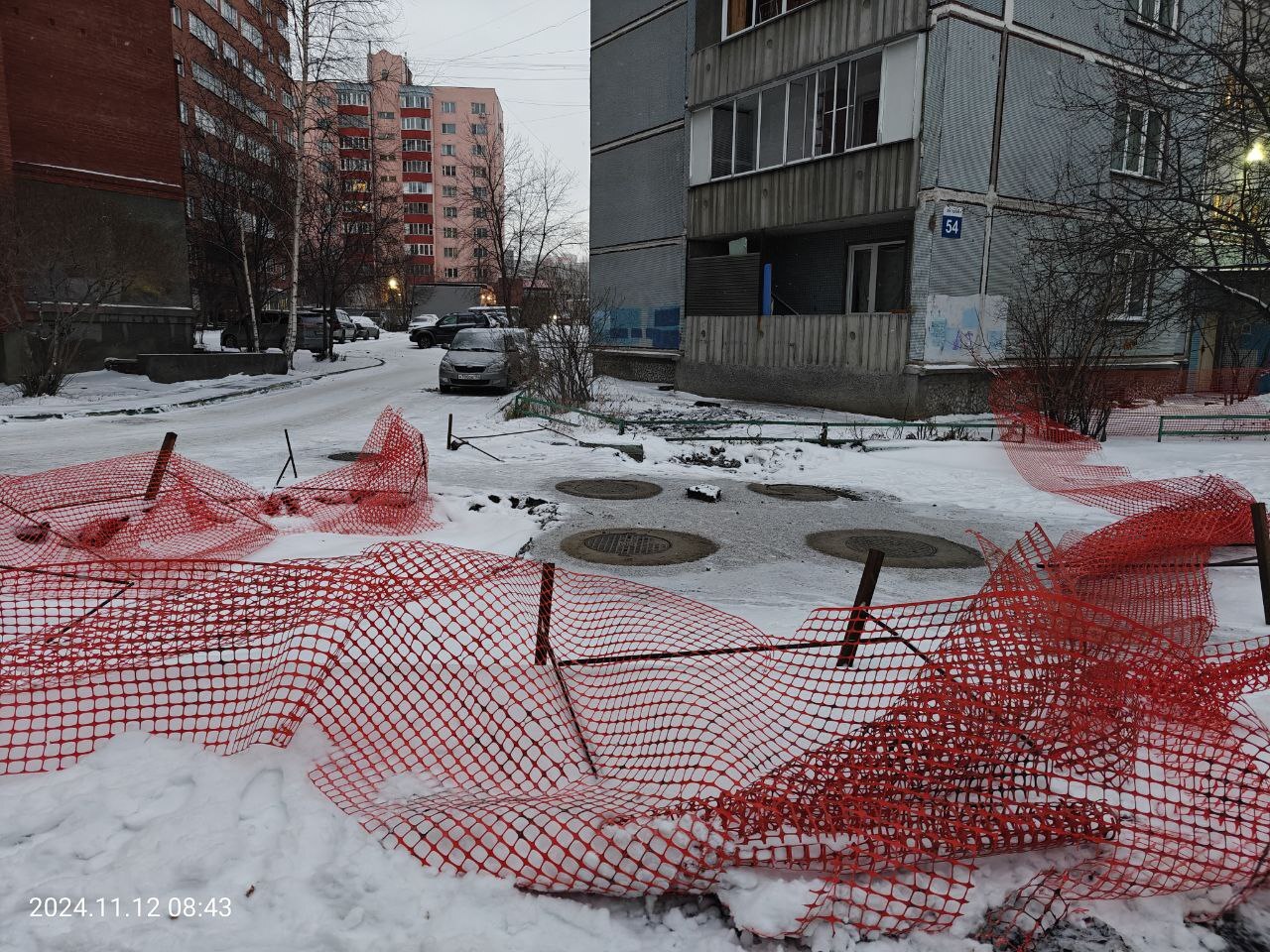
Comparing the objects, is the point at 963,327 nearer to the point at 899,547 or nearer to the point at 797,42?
the point at 797,42

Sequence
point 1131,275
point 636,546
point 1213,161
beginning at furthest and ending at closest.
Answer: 1. point 1213,161
2. point 1131,275
3. point 636,546

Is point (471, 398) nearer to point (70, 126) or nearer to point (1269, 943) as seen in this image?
point (70, 126)

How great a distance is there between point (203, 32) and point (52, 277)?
37561mm

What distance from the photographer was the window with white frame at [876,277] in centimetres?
1734

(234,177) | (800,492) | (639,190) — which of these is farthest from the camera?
(234,177)

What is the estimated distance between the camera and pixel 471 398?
1881 cm

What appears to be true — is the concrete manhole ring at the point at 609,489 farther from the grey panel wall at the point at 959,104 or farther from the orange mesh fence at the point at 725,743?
the grey panel wall at the point at 959,104

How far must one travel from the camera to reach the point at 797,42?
1694cm

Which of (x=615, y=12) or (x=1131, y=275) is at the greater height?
(x=615, y=12)

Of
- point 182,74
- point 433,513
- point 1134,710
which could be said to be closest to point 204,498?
point 433,513

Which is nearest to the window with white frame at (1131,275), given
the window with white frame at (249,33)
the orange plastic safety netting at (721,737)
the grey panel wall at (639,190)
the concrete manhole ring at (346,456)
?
the orange plastic safety netting at (721,737)

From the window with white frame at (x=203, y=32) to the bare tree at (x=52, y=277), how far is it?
33.3 m

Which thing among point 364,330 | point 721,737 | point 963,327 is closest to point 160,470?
point 721,737

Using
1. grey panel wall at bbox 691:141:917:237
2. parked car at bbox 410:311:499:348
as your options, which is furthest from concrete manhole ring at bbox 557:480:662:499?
parked car at bbox 410:311:499:348
